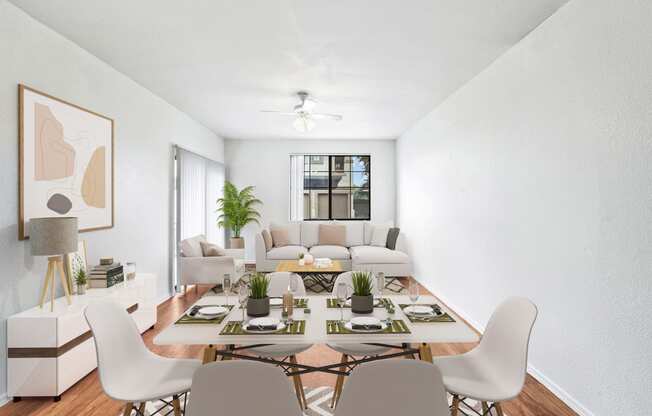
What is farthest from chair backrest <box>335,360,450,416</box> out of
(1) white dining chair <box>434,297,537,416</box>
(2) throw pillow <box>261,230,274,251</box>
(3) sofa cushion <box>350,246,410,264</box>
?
(2) throw pillow <box>261,230,274,251</box>

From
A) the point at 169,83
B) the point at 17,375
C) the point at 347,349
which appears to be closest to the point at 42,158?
the point at 17,375

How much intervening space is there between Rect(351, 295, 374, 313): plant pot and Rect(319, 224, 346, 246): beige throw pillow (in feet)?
16.2

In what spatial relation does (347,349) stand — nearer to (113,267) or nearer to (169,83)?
(113,267)

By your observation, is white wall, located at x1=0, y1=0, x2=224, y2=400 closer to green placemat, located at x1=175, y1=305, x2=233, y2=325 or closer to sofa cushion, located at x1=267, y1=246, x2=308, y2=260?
green placemat, located at x1=175, y1=305, x2=233, y2=325

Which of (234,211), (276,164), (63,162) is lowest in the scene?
(234,211)

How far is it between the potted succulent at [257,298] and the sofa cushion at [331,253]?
14.4 feet

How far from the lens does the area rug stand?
2.30 meters

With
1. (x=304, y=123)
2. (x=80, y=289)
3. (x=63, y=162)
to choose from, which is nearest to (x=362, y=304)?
(x=80, y=289)

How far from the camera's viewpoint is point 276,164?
26.4 ft

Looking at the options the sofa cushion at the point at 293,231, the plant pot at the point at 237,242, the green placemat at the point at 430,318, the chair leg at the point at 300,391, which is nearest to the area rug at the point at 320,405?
the chair leg at the point at 300,391

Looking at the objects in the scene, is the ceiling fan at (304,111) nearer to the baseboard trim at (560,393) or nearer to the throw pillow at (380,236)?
the throw pillow at (380,236)

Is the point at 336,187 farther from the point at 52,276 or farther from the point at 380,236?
the point at 52,276

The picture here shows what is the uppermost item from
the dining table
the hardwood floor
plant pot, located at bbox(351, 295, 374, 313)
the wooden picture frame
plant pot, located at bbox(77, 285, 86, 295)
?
the wooden picture frame

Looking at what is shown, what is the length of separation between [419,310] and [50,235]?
7.91 ft
